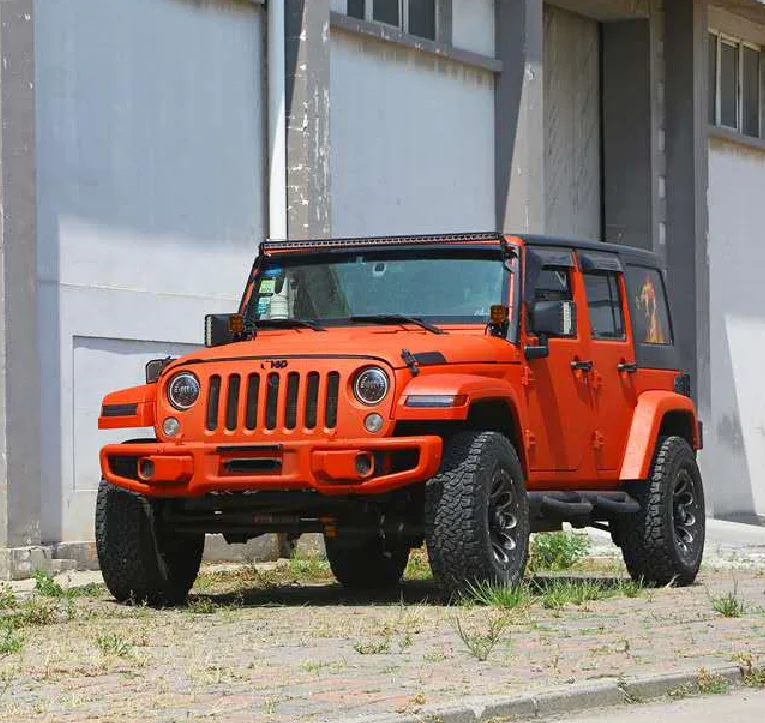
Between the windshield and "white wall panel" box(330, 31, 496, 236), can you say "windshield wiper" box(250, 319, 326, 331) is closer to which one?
the windshield

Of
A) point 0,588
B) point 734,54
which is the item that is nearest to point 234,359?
point 0,588

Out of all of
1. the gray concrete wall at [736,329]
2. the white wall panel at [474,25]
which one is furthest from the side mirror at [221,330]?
the gray concrete wall at [736,329]

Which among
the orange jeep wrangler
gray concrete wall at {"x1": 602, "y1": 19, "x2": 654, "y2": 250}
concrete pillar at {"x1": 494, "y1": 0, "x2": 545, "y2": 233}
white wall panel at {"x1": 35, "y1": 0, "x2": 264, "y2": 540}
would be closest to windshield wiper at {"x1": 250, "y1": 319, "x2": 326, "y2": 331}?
the orange jeep wrangler

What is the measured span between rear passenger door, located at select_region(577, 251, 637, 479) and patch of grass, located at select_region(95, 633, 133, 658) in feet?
15.0

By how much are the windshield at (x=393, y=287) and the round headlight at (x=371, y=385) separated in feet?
3.63

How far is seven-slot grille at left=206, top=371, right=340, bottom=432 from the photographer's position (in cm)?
1156

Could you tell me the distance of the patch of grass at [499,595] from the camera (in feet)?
36.3

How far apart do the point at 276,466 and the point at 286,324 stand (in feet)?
4.94

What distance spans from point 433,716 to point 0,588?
7.46 meters

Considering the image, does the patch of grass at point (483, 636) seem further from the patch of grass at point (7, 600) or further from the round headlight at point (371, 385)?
the patch of grass at point (7, 600)

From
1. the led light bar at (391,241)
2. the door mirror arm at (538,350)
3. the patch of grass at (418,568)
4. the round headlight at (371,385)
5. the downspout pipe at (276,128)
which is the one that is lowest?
the patch of grass at (418,568)

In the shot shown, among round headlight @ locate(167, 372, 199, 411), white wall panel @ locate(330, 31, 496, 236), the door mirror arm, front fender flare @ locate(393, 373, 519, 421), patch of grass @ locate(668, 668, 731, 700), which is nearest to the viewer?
patch of grass @ locate(668, 668, 731, 700)

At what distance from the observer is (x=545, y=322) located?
1251 cm

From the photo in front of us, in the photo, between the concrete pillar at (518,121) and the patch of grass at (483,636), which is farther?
the concrete pillar at (518,121)
